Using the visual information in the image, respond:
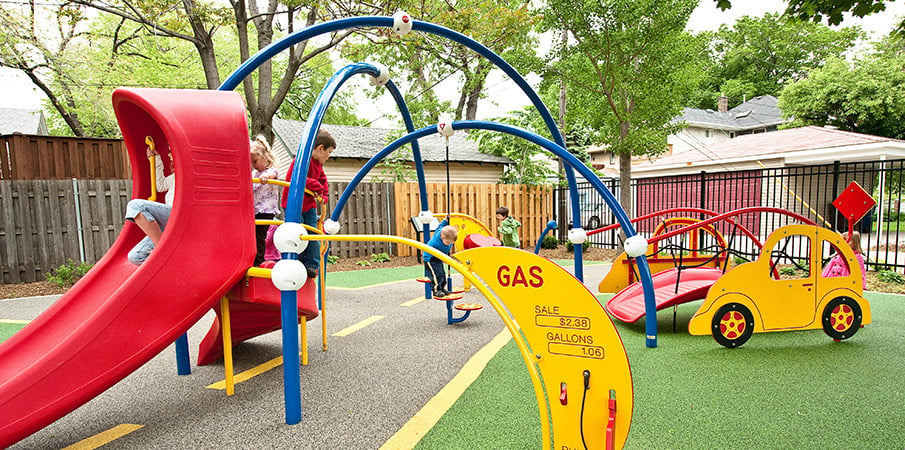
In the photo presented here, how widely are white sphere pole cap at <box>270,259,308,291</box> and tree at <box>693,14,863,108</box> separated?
46.3 m

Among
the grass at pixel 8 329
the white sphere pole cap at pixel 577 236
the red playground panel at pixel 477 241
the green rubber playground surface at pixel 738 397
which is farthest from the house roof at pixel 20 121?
the green rubber playground surface at pixel 738 397

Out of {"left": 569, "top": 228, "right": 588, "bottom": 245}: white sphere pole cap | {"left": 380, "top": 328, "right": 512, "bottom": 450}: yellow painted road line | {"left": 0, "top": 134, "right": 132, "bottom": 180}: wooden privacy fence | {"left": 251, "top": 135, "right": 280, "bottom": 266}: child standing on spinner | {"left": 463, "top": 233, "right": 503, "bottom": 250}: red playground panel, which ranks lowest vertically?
{"left": 380, "top": 328, "right": 512, "bottom": 450}: yellow painted road line

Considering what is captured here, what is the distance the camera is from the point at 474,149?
19.0 meters

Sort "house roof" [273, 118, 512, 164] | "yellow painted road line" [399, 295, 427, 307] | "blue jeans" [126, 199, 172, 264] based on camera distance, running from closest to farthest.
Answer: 1. "blue jeans" [126, 199, 172, 264]
2. "yellow painted road line" [399, 295, 427, 307]
3. "house roof" [273, 118, 512, 164]

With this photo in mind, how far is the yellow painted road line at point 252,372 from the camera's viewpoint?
3592 mm

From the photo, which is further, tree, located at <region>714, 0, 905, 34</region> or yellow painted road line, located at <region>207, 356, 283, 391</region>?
tree, located at <region>714, 0, 905, 34</region>

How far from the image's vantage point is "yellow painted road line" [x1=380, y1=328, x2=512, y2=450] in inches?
104

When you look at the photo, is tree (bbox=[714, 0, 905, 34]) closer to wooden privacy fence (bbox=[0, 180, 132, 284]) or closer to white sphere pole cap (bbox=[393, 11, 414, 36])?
white sphere pole cap (bbox=[393, 11, 414, 36])

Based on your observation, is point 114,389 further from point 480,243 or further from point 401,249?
point 401,249

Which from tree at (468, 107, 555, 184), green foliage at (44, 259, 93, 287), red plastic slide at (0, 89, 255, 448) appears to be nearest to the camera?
red plastic slide at (0, 89, 255, 448)

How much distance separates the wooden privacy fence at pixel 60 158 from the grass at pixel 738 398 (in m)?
11.0

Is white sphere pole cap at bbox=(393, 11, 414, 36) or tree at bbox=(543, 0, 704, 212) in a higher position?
tree at bbox=(543, 0, 704, 212)

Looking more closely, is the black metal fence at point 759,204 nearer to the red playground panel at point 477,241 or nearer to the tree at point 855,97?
the red playground panel at point 477,241

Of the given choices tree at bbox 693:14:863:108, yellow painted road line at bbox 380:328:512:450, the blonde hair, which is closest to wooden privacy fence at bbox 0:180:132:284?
the blonde hair
